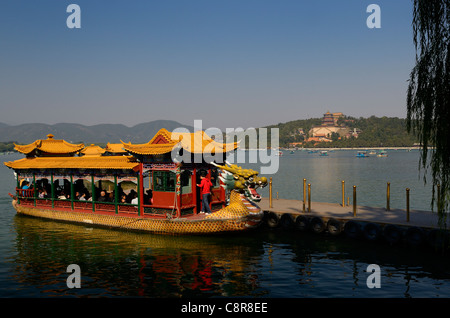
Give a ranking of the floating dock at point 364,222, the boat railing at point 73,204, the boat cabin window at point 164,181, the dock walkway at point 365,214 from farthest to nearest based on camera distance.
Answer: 1. the boat railing at point 73,204
2. the boat cabin window at point 164,181
3. the dock walkway at point 365,214
4. the floating dock at point 364,222

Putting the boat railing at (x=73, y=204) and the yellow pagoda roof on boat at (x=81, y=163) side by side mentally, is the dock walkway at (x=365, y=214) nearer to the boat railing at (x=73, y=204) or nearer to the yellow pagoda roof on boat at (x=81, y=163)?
the boat railing at (x=73, y=204)

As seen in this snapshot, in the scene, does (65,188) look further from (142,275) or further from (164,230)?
(142,275)

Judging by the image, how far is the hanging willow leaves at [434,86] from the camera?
10359 mm

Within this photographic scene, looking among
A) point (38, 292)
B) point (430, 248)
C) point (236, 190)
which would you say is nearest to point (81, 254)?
point (38, 292)

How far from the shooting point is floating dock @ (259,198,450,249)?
48.4 feet

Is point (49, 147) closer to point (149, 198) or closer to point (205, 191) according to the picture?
point (149, 198)

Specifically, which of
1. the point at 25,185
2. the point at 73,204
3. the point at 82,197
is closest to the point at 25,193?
the point at 25,185

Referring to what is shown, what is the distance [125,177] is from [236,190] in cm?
642

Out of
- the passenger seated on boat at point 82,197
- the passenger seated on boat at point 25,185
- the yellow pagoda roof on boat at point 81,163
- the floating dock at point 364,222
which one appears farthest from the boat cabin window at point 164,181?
the passenger seated on boat at point 25,185

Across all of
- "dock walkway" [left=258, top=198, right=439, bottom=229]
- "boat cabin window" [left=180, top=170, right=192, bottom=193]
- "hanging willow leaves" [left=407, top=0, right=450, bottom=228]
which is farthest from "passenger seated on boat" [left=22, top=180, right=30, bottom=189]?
"hanging willow leaves" [left=407, top=0, right=450, bottom=228]

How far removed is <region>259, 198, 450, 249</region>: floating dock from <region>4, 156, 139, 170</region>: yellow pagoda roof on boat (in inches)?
324

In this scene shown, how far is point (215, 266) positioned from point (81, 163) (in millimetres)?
11847

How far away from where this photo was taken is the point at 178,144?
1747 cm

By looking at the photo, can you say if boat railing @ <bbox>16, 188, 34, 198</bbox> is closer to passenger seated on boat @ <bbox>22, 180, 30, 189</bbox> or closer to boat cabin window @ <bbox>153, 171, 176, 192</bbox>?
passenger seated on boat @ <bbox>22, 180, 30, 189</bbox>
